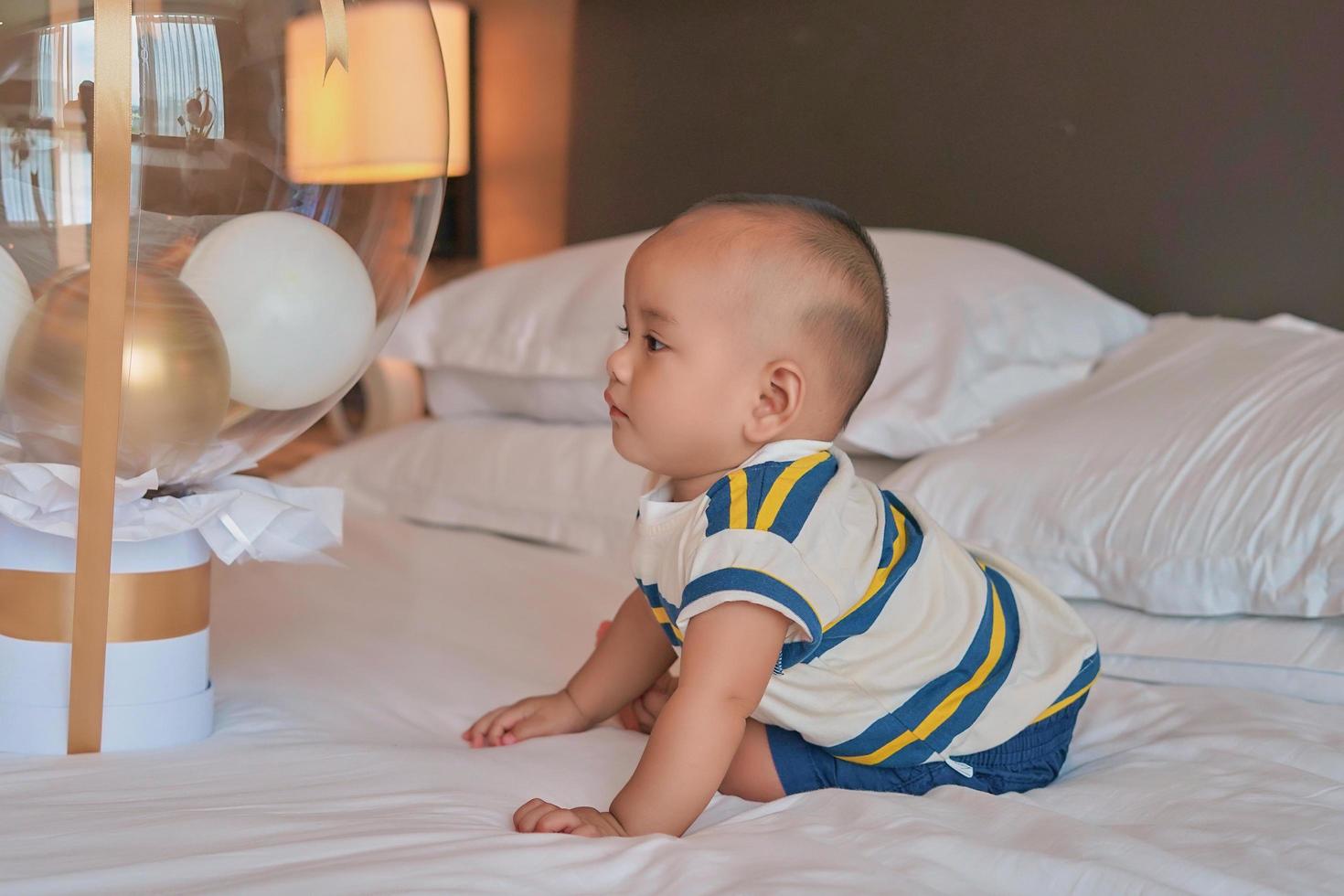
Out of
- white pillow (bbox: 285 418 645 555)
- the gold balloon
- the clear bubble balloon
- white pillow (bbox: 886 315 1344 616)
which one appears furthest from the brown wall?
the gold balloon

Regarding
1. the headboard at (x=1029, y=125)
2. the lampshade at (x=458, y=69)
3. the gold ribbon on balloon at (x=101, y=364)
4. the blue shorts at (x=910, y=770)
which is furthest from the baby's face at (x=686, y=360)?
the lampshade at (x=458, y=69)

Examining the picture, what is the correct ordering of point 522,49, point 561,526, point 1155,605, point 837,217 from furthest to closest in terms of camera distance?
point 522,49 → point 561,526 → point 1155,605 → point 837,217

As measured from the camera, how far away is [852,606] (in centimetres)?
87

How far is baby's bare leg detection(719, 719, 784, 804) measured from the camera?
90cm

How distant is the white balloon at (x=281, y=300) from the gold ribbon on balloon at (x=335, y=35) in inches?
4.4

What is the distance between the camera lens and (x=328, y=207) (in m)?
0.92

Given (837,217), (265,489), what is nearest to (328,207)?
(265,489)

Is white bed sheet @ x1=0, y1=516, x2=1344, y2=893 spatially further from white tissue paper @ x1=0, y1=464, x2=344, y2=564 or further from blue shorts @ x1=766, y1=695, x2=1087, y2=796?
white tissue paper @ x1=0, y1=464, x2=344, y2=564

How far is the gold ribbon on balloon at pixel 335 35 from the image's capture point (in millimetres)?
896

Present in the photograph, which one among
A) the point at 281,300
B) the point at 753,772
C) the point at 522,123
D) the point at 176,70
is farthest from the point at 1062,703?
the point at 522,123

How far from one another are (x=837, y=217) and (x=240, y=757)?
56 centimetres

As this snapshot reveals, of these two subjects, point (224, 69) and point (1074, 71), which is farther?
point (1074, 71)

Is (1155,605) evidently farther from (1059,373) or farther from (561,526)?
(561,526)

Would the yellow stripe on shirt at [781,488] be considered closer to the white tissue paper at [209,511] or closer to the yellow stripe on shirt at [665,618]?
the yellow stripe on shirt at [665,618]
